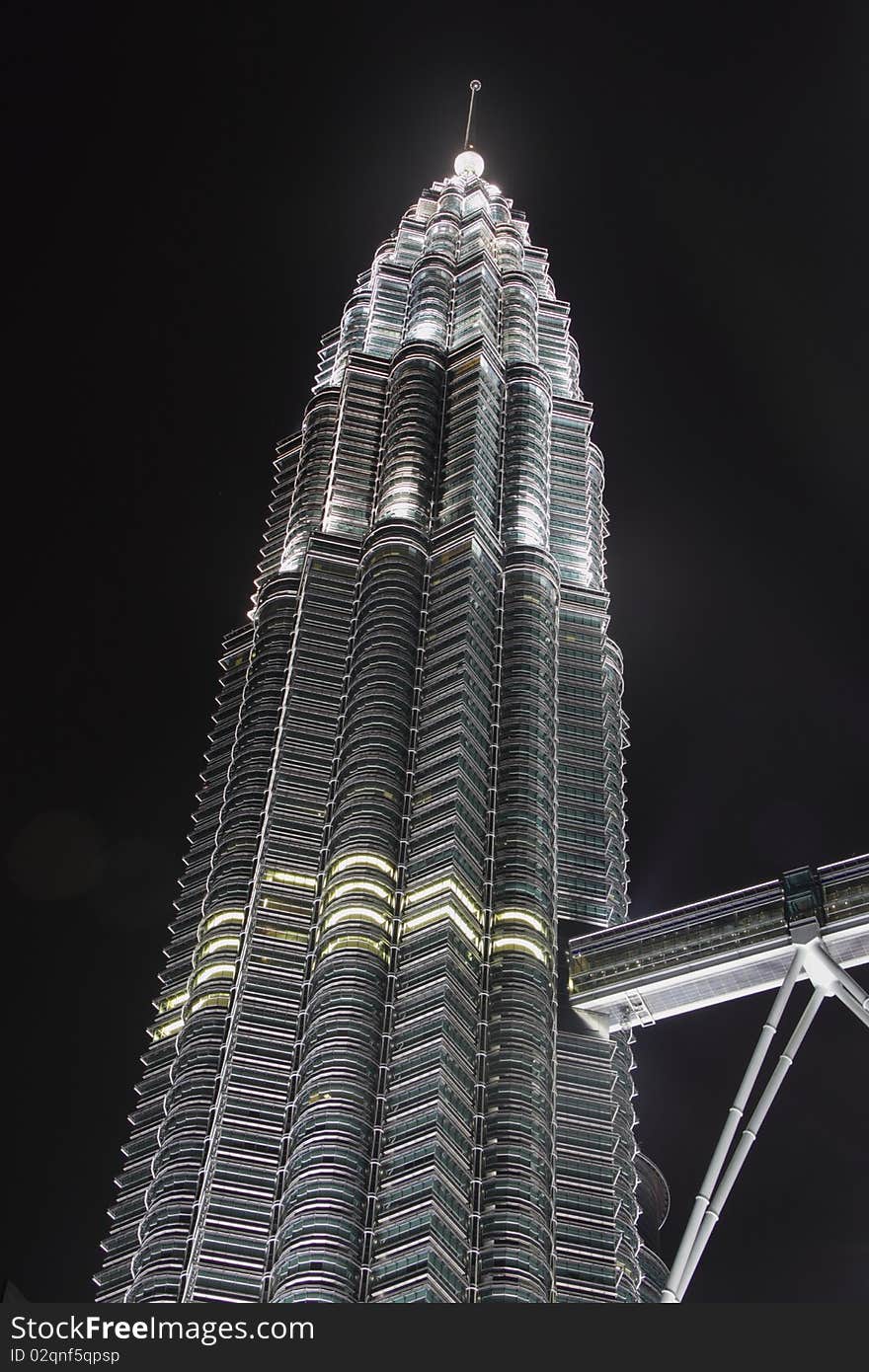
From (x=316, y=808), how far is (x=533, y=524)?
39094 millimetres

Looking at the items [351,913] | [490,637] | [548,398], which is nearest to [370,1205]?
[351,913]

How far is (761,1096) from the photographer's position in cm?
9738

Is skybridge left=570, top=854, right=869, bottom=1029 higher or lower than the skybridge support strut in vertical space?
higher

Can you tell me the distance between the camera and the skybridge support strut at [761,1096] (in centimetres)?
9075

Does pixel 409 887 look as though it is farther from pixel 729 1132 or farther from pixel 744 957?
pixel 729 1132

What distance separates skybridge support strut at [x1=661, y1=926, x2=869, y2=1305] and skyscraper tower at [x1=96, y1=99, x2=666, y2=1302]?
39.1ft

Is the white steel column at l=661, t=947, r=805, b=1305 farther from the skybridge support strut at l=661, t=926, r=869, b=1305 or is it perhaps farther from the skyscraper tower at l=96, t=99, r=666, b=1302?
the skyscraper tower at l=96, t=99, r=666, b=1302

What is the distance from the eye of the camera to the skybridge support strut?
90.8 m

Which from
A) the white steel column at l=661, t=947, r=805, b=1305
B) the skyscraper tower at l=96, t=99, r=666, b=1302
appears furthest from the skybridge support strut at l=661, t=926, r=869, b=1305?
the skyscraper tower at l=96, t=99, r=666, b=1302

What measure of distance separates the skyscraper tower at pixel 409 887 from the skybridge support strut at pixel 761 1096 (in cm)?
1193

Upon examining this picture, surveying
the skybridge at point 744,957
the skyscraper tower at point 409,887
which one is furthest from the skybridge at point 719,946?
the skyscraper tower at point 409,887

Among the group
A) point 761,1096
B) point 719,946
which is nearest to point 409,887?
point 719,946

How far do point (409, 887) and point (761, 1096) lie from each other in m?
33.8

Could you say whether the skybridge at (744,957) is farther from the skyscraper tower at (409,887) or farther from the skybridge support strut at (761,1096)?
the skyscraper tower at (409,887)
